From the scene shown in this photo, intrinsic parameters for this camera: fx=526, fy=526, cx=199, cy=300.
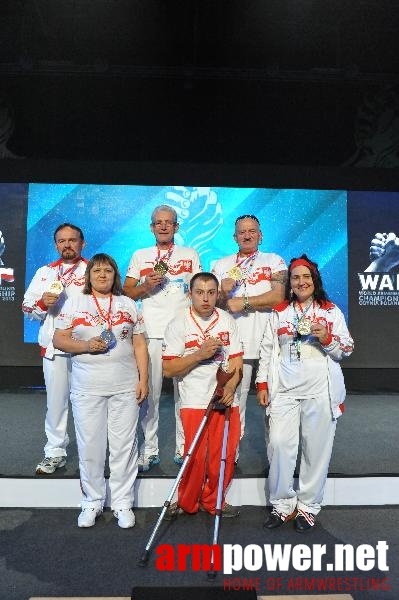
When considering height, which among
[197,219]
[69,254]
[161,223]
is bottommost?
[69,254]

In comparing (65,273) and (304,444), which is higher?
(65,273)

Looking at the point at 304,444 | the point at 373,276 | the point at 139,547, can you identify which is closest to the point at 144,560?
the point at 139,547

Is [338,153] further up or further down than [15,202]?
further up

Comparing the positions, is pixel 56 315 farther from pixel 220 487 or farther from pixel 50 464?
pixel 220 487

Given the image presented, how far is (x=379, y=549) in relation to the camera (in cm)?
280

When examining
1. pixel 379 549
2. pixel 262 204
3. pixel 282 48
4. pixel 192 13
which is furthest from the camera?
pixel 262 204

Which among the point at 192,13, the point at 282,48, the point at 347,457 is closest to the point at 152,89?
the point at 192,13

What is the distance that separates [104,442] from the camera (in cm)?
302

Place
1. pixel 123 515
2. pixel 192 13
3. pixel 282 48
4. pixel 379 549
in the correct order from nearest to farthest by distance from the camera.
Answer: pixel 379 549
pixel 123 515
pixel 192 13
pixel 282 48

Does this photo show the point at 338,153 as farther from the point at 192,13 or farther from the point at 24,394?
the point at 24,394

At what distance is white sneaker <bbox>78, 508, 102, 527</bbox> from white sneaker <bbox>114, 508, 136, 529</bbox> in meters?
0.13

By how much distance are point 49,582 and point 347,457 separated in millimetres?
2395

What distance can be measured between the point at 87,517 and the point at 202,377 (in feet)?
3.41

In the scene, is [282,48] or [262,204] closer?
[282,48]
